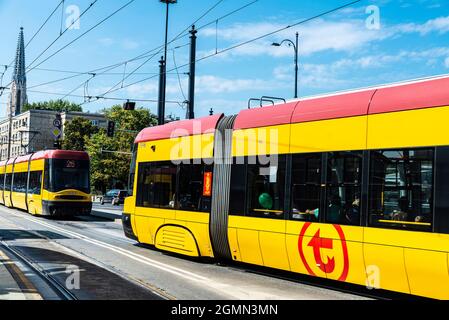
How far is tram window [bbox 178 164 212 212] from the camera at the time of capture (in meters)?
11.8

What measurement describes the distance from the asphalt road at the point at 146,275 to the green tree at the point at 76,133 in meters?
73.8

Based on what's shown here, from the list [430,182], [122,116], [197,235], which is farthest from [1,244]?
[122,116]

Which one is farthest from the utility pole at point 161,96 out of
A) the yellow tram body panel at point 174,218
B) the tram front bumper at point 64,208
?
the yellow tram body panel at point 174,218

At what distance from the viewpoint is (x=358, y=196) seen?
857cm

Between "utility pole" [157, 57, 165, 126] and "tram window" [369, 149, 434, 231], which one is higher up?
"utility pole" [157, 57, 165, 126]

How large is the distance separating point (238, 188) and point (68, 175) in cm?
1638

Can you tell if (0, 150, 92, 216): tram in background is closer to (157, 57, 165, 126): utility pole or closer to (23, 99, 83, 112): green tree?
(157, 57, 165, 126): utility pole

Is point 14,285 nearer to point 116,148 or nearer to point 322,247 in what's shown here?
point 322,247

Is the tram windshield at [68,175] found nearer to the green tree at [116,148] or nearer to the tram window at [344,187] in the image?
the tram window at [344,187]

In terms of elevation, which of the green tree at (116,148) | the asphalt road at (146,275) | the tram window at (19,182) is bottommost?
the asphalt road at (146,275)

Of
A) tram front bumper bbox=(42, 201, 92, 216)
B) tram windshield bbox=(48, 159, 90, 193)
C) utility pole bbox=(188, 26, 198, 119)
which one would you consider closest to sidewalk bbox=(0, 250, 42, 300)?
utility pole bbox=(188, 26, 198, 119)

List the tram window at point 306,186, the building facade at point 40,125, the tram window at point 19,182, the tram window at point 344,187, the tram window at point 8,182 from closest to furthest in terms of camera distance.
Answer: the tram window at point 344,187 → the tram window at point 306,186 → the tram window at point 19,182 → the tram window at point 8,182 → the building facade at point 40,125

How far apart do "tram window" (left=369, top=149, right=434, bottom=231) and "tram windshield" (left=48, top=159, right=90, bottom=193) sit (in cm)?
1943

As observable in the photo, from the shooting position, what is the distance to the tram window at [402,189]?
7637 millimetres
